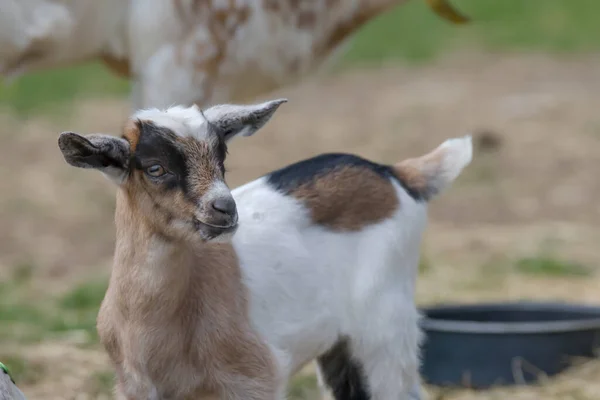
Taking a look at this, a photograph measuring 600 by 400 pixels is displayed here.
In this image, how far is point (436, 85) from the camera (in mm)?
12805

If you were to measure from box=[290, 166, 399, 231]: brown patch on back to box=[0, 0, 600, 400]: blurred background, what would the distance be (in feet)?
4.55

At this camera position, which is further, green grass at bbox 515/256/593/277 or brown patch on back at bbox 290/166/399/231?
green grass at bbox 515/256/593/277

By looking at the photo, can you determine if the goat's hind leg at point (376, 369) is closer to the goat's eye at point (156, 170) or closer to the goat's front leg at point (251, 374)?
the goat's front leg at point (251, 374)

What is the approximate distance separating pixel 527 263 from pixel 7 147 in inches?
216

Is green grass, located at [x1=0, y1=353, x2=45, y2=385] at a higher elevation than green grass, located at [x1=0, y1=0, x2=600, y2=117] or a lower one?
higher

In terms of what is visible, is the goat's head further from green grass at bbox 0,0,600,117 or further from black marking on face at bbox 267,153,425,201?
green grass at bbox 0,0,600,117

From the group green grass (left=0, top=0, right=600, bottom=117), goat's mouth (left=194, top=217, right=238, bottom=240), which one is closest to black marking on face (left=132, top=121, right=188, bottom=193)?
goat's mouth (left=194, top=217, right=238, bottom=240)

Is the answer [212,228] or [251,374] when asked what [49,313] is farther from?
[212,228]

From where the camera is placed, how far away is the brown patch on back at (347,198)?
13.1ft

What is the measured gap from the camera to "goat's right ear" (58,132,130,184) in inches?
129

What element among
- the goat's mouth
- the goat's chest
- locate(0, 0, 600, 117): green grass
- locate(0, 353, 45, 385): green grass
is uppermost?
the goat's mouth

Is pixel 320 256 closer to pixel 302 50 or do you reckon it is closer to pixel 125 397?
pixel 125 397

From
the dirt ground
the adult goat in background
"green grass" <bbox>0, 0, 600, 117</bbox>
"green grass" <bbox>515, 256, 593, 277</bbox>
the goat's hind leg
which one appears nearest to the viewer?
the goat's hind leg

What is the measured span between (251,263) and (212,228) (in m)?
0.56
